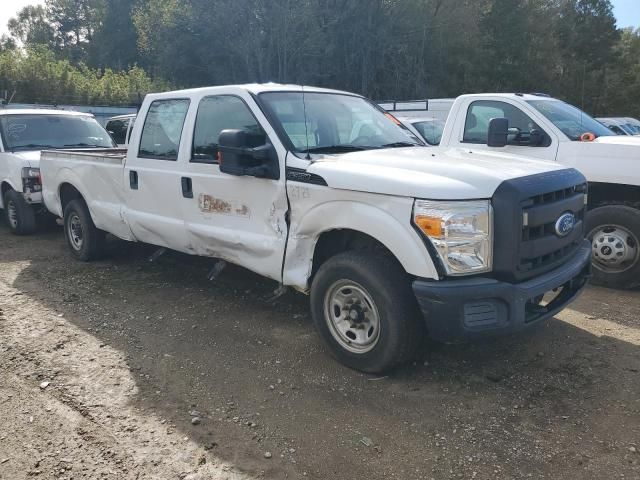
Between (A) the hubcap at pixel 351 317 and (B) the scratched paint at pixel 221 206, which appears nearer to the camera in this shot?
(A) the hubcap at pixel 351 317

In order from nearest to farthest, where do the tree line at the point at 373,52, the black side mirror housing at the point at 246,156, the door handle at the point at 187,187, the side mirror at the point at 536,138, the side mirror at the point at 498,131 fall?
the black side mirror housing at the point at 246,156 < the door handle at the point at 187,187 < the side mirror at the point at 498,131 < the side mirror at the point at 536,138 < the tree line at the point at 373,52

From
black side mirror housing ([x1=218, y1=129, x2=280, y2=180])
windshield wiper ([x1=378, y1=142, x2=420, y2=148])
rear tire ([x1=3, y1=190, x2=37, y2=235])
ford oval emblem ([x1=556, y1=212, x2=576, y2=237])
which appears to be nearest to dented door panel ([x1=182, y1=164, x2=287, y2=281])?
black side mirror housing ([x1=218, y1=129, x2=280, y2=180])

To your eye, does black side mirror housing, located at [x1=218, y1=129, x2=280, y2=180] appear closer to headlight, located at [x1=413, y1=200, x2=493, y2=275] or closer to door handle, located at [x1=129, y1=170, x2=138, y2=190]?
headlight, located at [x1=413, y1=200, x2=493, y2=275]

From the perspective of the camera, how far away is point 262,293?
18.2ft

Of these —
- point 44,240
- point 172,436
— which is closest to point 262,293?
point 172,436

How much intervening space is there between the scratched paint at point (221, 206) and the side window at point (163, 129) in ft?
1.88

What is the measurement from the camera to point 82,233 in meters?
6.73

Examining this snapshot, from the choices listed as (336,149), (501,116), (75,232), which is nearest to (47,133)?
(75,232)

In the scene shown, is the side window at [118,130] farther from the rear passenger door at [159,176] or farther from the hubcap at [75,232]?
the rear passenger door at [159,176]

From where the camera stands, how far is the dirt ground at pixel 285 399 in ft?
9.70

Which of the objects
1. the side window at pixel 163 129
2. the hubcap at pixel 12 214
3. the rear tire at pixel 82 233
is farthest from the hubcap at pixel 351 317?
the hubcap at pixel 12 214

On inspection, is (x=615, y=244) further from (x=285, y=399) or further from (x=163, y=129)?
(x=163, y=129)

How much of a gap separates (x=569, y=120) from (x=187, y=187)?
14.1ft

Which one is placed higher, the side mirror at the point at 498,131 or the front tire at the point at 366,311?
the side mirror at the point at 498,131
